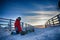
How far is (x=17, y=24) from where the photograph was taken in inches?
177

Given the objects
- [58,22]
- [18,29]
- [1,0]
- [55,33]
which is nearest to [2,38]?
[18,29]

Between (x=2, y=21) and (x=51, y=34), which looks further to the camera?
(x=2, y=21)

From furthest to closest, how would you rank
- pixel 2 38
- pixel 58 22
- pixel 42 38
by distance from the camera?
pixel 58 22 < pixel 2 38 < pixel 42 38

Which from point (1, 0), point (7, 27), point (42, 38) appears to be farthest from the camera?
point (7, 27)

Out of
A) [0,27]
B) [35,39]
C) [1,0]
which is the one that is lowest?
[35,39]

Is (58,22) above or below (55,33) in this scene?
above

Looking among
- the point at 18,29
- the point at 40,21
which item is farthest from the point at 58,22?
the point at 18,29

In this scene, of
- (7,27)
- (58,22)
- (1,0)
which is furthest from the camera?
(7,27)

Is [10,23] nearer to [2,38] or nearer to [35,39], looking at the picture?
[2,38]

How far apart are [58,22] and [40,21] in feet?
3.14

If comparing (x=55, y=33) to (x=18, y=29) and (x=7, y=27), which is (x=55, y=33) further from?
(x=7, y=27)

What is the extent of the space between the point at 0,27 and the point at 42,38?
7.05 ft

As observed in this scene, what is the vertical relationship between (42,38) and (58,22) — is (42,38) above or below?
below

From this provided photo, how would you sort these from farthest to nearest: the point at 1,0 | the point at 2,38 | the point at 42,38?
the point at 1,0 < the point at 2,38 < the point at 42,38
